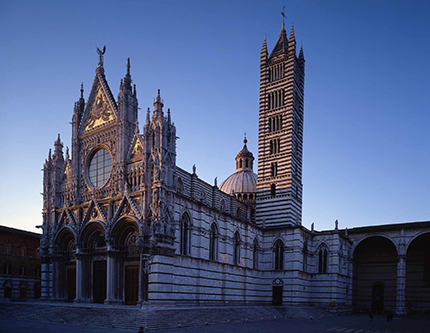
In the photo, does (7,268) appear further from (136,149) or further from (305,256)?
(305,256)

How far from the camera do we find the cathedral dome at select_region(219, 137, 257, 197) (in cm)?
6069

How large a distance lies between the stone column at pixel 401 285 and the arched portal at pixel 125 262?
30319mm

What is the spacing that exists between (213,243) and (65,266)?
1334 centimetres

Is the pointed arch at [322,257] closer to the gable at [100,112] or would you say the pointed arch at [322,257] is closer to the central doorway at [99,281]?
the central doorway at [99,281]

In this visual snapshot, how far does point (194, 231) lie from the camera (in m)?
35.2

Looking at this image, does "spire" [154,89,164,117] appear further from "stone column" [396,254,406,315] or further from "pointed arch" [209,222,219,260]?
"stone column" [396,254,406,315]

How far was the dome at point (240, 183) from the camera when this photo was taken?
6062 centimetres

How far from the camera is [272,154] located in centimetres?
4712

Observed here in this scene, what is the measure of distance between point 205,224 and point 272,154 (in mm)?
14124

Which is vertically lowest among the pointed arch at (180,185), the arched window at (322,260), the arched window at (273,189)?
the arched window at (322,260)

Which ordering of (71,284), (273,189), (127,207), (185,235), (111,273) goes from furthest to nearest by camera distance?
(273,189), (71,284), (185,235), (111,273), (127,207)

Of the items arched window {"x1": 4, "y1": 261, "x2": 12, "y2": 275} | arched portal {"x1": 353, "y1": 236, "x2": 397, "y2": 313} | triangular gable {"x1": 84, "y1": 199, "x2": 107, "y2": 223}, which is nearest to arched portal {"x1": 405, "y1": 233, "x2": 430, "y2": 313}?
arched portal {"x1": 353, "y1": 236, "x2": 397, "y2": 313}

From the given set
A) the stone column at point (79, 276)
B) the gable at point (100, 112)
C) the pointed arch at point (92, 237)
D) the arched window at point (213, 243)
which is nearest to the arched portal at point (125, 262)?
the pointed arch at point (92, 237)

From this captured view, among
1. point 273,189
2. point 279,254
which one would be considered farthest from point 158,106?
point 279,254
